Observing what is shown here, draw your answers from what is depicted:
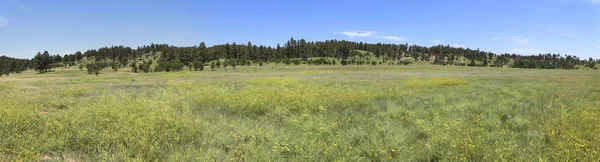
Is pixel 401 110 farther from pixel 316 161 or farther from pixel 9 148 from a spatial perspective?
pixel 9 148

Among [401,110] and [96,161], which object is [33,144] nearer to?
[96,161]

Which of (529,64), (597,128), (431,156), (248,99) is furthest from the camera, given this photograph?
(529,64)

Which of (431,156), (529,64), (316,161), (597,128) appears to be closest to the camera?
(316,161)

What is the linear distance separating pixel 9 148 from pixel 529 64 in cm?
25058

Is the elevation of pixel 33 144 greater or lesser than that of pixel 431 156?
greater

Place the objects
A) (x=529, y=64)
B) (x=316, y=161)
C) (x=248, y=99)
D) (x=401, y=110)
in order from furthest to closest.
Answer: (x=529, y=64) < (x=248, y=99) < (x=401, y=110) < (x=316, y=161)

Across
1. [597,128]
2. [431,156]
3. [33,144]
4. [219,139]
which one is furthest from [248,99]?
[597,128]

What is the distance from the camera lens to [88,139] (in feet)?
22.9

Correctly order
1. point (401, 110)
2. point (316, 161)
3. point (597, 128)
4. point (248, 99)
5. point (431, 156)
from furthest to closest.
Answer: point (248, 99)
point (401, 110)
point (597, 128)
point (431, 156)
point (316, 161)

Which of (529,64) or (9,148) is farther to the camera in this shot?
(529,64)

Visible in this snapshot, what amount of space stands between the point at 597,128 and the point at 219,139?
9.56 m

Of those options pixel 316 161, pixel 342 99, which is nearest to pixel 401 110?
pixel 342 99

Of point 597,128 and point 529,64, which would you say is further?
point 529,64

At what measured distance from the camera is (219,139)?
7387 millimetres
